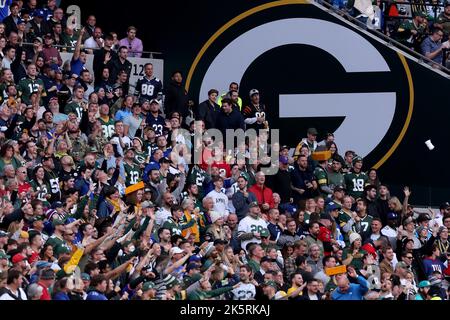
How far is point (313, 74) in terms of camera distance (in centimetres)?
2627

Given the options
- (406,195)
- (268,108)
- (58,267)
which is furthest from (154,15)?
(58,267)

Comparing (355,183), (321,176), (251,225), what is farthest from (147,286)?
(355,183)

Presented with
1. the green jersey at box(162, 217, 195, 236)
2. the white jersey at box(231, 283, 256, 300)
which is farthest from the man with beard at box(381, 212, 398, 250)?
the white jersey at box(231, 283, 256, 300)

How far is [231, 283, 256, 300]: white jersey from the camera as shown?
17969mm

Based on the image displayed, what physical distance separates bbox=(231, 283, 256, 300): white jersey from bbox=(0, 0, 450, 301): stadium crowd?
0.09 feet

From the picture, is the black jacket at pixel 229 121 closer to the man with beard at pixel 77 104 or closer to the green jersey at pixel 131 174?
the man with beard at pixel 77 104

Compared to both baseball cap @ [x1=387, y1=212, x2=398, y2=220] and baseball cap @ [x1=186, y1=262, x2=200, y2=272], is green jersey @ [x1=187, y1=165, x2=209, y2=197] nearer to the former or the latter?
baseball cap @ [x1=387, y1=212, x2=398, y2=220]

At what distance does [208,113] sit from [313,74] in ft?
9.13

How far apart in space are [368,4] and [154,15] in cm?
399

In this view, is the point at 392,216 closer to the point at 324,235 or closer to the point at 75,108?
the point at 324,235

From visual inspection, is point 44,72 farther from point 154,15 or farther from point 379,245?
point 379,245

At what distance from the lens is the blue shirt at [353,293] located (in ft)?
61.0

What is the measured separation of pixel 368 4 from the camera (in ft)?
86.0
